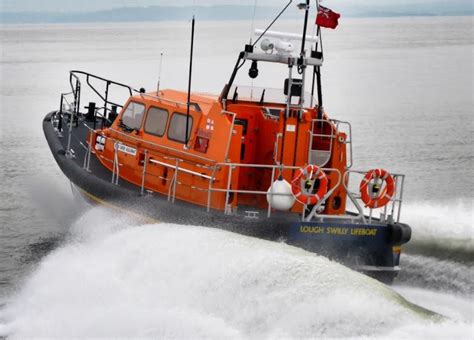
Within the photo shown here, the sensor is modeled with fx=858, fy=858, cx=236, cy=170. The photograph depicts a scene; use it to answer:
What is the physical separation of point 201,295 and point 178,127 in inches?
123

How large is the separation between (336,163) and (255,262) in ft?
7.85

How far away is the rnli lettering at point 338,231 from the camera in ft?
31.2

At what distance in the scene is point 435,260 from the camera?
11.0 m

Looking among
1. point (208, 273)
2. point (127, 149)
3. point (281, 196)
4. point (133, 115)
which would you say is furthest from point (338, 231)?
point (133, 115)

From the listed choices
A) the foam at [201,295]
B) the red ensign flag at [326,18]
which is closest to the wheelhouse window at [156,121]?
the foam at [201,295]

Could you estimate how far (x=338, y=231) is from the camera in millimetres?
9578

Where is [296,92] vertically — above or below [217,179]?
above

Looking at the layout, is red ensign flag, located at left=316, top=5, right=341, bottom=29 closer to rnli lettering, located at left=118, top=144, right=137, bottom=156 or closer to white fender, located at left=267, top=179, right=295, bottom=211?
white fender, located at left=267, top=179, right=295, bottom=211

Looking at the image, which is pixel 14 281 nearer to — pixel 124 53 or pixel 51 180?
pixel 51 180

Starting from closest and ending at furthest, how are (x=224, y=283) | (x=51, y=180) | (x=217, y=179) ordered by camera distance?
(x=224, y=283), (x=217, y=179), (x=51, y=180)

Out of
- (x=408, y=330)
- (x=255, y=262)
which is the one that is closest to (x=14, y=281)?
(x=255, y=262)

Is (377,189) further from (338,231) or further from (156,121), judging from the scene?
(156,121)

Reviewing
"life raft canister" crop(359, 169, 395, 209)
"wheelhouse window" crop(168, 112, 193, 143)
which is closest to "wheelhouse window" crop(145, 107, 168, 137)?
"wheelhouse window" crop(168, 112, 193, 143)

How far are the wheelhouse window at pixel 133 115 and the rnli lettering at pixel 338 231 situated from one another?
3.17 m
